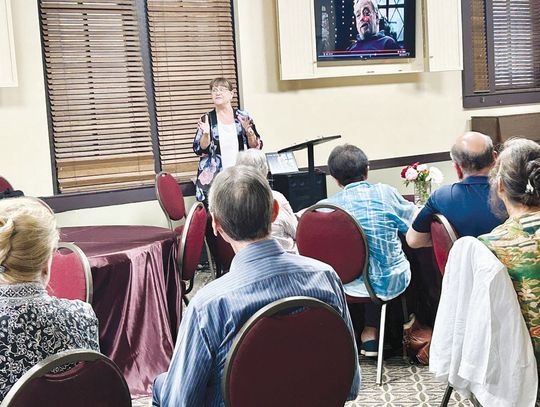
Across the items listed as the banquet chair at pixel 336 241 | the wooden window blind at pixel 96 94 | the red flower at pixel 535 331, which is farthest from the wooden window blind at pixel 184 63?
the red flower at pixel 535 331

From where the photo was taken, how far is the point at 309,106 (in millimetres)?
6617

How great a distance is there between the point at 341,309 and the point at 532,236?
728 millimetres

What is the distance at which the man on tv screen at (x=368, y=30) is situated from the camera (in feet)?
22.0

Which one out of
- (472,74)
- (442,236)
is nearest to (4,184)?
(442,236)

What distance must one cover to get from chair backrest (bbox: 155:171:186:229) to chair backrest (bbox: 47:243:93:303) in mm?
1928

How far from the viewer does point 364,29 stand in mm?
6773

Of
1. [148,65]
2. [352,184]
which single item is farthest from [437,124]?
[352,184]

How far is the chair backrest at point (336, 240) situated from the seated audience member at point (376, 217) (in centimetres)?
8

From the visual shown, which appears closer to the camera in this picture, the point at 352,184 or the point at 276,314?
the point at 276,314

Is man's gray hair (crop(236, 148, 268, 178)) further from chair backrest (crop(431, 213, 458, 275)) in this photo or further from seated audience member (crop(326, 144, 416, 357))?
chair backrest (crop(431, 213, 458, 275))

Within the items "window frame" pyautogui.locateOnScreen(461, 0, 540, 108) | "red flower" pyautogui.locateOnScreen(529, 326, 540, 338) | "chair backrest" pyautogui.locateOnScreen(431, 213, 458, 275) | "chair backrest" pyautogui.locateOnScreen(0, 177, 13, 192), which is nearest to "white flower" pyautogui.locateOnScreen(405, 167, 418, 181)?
"chair backrest" pyautogui.locateOnScreen(431, 213, 458, 275)

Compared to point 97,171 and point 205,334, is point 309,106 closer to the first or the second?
point 97,171

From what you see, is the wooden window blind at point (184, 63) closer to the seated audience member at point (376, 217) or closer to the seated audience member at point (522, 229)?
the seated audience member at point (376, 217)

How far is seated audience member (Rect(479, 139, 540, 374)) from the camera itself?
2252mm
